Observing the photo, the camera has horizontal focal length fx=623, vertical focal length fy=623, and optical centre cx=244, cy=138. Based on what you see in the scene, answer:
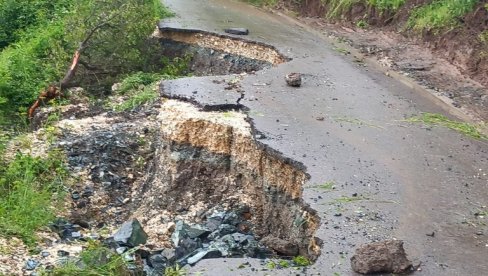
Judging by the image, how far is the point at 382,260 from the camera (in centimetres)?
424

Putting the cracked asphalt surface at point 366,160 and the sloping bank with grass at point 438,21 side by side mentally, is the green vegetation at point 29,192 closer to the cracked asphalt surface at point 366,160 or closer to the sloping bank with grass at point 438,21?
the cracked asphalt surface at point 366,160

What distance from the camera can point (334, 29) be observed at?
12836 millimetres

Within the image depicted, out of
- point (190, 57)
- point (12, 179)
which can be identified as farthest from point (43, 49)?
point (12, 179)

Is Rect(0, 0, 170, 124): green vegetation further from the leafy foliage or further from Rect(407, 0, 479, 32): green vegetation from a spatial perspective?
Rect(407, 0, 479, 32): green vegetation

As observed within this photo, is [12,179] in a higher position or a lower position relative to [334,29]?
lower

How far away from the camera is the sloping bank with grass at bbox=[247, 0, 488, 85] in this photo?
9625 millimetres

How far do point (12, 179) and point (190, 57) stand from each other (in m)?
4.95

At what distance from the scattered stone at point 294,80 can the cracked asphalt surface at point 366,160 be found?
0.08 meters

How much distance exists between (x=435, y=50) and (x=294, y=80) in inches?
135

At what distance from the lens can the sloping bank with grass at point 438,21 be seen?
9.62m

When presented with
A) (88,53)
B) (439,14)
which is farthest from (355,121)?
(88,53)

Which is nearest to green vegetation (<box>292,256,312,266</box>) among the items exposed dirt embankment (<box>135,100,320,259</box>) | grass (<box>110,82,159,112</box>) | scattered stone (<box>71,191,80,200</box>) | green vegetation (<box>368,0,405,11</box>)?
exposed dirt embankment (<box>135,100,320,259</box>)

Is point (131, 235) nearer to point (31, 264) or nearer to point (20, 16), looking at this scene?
point (31, 264)

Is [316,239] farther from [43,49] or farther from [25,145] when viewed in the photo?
[43,49]
